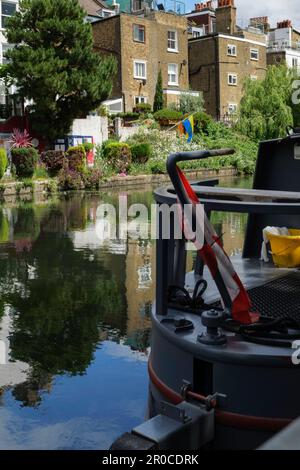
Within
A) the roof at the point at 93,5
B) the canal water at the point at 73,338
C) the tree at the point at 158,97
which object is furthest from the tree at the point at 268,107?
the canal water at the point at 73,338

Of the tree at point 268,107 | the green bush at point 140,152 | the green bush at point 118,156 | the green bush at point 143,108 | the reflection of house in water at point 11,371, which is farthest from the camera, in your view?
the green bush at point 143,108

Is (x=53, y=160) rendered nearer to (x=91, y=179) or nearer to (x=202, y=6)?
(x=91, y=179)

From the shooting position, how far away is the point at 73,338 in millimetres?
7625

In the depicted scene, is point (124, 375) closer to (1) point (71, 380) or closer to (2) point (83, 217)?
(1) point (71, 380)

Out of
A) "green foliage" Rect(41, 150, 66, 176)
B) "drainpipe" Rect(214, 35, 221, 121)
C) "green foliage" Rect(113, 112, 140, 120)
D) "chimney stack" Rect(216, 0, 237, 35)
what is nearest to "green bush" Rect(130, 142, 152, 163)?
"green foliage" Rect(41, 150, 66, 176)

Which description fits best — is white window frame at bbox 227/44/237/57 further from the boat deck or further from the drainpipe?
the boat deck

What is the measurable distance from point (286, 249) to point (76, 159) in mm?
21955

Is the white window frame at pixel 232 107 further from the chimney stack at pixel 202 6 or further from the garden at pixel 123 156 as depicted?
the chimney stack at pixel 202 6

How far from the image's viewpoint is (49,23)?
90.5 ft

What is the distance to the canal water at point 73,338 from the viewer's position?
5.48m

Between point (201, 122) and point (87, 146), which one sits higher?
point (201, 122)

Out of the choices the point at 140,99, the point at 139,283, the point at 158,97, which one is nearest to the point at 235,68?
the point at 158,97

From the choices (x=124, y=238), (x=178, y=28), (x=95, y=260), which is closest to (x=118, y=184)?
(x=124, y=238)

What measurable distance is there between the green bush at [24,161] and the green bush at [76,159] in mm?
1842
